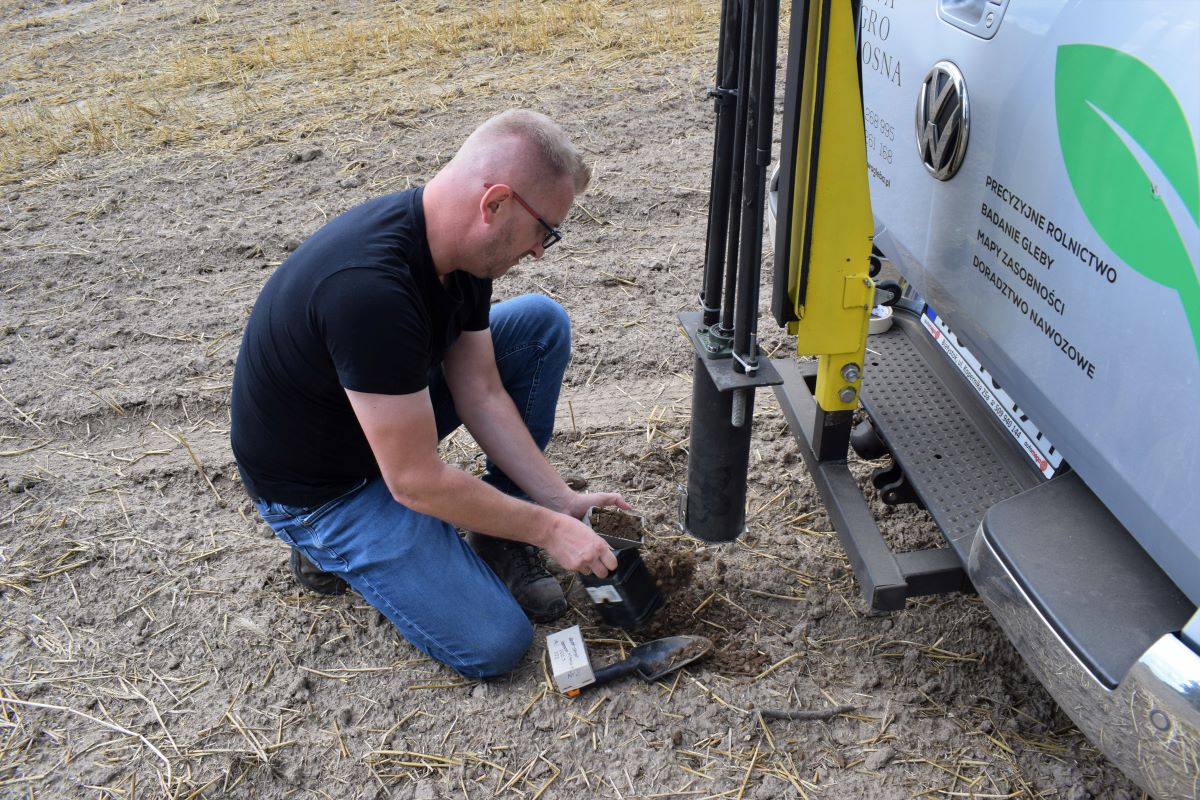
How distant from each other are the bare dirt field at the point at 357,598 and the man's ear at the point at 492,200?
116cm

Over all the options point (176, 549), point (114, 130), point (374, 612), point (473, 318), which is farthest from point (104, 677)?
point (114, 130)

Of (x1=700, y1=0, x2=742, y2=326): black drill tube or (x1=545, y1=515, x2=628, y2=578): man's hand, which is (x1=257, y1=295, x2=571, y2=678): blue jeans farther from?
(x1=700, y1=0, x2=742, y2=326): black drill tube

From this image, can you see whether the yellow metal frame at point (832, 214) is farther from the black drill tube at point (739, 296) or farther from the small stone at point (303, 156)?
the small stone at point (303, 156)

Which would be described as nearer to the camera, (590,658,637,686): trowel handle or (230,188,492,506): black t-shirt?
(230,188,492,506): black t-shirt

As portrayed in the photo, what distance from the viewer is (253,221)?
19.2 feet

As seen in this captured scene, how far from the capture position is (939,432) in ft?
9.30

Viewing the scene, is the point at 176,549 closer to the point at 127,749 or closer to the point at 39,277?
the point at 127,749

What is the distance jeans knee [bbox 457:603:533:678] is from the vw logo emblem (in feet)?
5.58

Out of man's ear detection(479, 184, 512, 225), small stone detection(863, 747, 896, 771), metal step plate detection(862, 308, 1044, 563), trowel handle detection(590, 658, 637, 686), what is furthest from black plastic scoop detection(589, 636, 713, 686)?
man's ear detection(479, 184, 512, 225)

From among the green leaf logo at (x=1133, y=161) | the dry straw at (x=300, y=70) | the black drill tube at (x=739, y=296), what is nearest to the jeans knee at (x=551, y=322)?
the black drill tube at (x=739, y=296)

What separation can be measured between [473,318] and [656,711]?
1.25 meters

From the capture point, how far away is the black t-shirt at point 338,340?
93.0 inches

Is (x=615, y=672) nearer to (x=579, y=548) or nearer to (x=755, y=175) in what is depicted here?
(x=579, y=548)

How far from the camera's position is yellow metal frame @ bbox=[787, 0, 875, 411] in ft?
7.23
